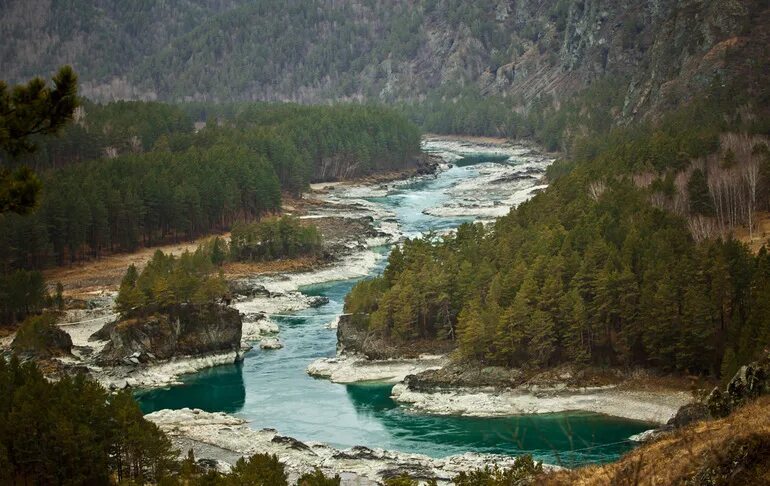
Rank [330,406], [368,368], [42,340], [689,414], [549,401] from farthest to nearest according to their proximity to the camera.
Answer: [42,340], [368,368], [330,406], [549,401], [689,414]

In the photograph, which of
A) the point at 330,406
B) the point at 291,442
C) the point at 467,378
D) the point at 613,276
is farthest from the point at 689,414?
the point at 330,406

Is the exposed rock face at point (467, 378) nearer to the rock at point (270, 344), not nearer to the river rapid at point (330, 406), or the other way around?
the river rapid at point (330, 406)

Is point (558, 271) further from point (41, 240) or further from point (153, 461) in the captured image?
point (41, 240)

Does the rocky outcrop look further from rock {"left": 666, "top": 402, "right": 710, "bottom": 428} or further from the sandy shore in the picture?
the sandy shore

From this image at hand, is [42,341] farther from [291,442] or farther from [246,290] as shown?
[291,442]

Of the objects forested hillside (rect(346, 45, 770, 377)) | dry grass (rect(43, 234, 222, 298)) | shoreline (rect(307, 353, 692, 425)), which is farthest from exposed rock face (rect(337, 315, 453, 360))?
dry grass (rect(43, 234, 222, 298))
